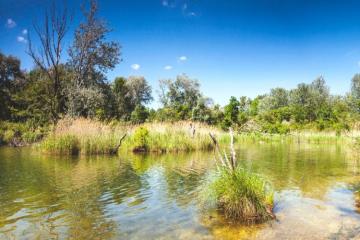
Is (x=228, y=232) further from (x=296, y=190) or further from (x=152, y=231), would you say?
(x=296, y=190)

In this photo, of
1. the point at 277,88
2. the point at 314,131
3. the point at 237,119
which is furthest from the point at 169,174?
the point at 277,88

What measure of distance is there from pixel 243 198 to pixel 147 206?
1.81 metres

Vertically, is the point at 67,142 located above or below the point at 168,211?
above

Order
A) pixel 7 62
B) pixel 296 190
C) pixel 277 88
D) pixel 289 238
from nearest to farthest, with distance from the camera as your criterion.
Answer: pixel 289 238 < pixel 296 190 < pixel 7 62 < pixel 277 88

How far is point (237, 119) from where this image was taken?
1548 inches

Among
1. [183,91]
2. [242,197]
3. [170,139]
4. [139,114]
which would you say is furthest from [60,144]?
[183,91]

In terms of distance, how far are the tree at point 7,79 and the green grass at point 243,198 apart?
27.3 meters

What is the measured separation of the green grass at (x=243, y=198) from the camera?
450 centimetres

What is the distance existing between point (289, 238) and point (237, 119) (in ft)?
119

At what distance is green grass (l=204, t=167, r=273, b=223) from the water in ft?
0.74

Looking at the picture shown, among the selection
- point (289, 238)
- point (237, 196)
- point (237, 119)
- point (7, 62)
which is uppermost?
point (7, 62)

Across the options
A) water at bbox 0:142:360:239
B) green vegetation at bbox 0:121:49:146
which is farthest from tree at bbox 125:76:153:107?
water at bbox 0:142:360:239

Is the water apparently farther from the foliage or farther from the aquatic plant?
the foliage

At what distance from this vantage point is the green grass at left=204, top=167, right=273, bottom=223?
177 inches
